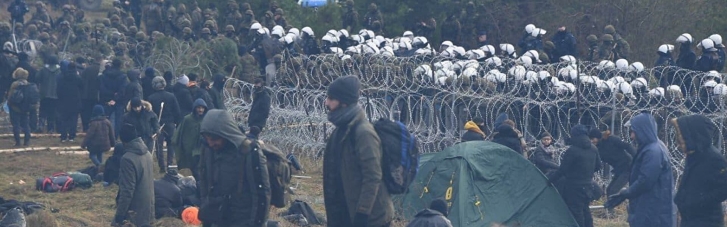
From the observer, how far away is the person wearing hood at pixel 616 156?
41.2ft

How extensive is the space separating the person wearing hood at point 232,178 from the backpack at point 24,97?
11.1m

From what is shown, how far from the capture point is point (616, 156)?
12.7 metres

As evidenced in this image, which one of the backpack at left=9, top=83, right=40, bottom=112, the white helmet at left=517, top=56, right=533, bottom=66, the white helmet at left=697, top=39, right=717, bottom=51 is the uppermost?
the white helmet at left=697, top=39, right=717, bottom=51

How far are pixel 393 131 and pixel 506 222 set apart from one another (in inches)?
196

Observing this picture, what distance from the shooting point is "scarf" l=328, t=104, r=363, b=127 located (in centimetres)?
739

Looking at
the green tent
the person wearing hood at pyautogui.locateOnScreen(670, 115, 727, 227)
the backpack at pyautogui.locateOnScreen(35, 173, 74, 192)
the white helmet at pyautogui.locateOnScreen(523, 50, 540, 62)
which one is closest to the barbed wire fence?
the white helmet at pyautogui.locateOnScreen(523, 50, 540, 62)

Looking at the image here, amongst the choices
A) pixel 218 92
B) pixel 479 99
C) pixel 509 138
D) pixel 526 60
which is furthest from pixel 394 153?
pixel 526 60

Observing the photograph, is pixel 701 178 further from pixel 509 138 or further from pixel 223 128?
pixel 509 138

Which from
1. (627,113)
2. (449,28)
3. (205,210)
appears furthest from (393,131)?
(449,28)

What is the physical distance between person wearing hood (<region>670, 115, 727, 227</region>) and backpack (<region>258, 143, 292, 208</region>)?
3.01m

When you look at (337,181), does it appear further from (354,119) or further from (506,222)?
(506,222)

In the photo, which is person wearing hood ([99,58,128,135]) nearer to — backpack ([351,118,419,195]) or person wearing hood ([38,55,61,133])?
person wearing hood ([38,55,61,133])

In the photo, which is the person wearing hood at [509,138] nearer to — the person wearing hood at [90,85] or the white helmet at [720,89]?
the white helmet at [720,89]

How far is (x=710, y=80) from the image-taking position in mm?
14875
